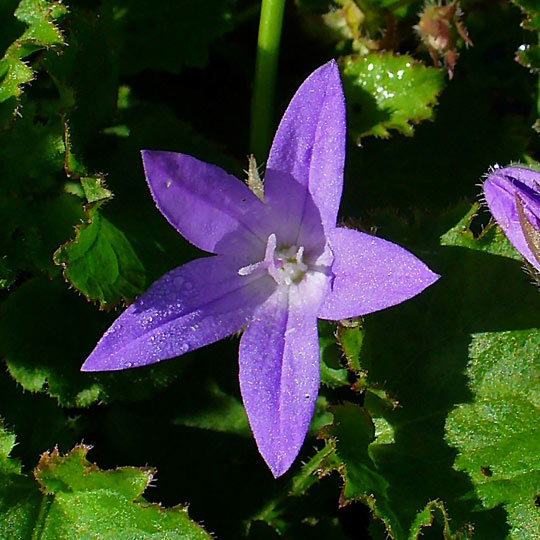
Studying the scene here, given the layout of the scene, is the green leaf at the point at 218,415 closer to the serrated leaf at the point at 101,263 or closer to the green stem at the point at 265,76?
the serrated leaf at the point at 101,263

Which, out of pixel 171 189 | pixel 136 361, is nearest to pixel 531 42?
pixel 171 189

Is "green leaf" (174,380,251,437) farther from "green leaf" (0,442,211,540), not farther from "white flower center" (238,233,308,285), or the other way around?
"white flower center" (238,233,308,285)

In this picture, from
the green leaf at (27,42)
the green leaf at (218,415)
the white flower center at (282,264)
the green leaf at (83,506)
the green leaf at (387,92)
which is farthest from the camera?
the green leaf at (218,415)

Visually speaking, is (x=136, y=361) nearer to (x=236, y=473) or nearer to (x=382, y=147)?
(x=236, y=473)

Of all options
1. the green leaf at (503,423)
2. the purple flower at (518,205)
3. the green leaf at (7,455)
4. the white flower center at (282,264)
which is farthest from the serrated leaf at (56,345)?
the purple flower at (518,205)

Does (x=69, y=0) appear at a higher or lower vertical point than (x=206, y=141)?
higher

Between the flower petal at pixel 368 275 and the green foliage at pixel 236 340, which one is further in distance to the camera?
the green foliage at pixel 236 340

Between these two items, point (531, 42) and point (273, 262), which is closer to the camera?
point (273, 262)

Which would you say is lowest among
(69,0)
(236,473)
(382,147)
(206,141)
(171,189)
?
(236,473)
